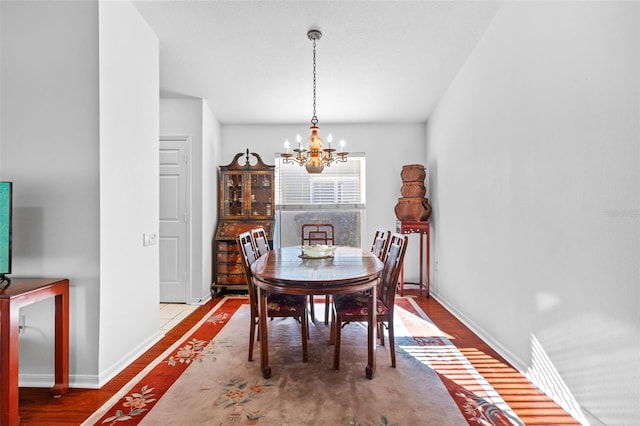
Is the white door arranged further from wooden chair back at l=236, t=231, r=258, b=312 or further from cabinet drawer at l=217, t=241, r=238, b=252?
wooden chair back at l=236, t=231, r=258, b=312

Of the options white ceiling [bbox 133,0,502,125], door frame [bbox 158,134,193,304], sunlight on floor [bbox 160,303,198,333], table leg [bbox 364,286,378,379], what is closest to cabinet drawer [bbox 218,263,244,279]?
door frame [bbox 158,134,193,304]

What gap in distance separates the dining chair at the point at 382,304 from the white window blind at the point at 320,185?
2.60m

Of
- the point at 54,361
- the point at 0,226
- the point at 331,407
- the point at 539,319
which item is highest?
the point at 0,226

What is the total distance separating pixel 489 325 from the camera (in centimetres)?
→ 276

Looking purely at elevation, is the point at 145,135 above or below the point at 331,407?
above

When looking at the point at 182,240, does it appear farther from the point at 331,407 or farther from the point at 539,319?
the point at 539,319

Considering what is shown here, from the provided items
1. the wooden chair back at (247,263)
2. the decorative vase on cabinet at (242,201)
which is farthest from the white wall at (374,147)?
the wooden chair back at (247,263)

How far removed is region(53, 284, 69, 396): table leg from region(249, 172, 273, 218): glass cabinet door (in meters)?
2.84

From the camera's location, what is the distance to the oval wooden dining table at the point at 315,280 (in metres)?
1.98

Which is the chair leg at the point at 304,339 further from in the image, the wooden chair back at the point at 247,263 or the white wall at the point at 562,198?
the white wall at the point at 562,198

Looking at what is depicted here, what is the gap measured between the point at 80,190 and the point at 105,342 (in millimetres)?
1022

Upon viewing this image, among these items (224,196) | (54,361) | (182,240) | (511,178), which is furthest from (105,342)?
(511,178)

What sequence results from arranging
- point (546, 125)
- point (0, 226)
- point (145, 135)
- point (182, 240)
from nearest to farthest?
point (0, 226) → point (546, 125) → point (145, 135) → point (182, 240)

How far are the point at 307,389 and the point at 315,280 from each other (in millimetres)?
709
